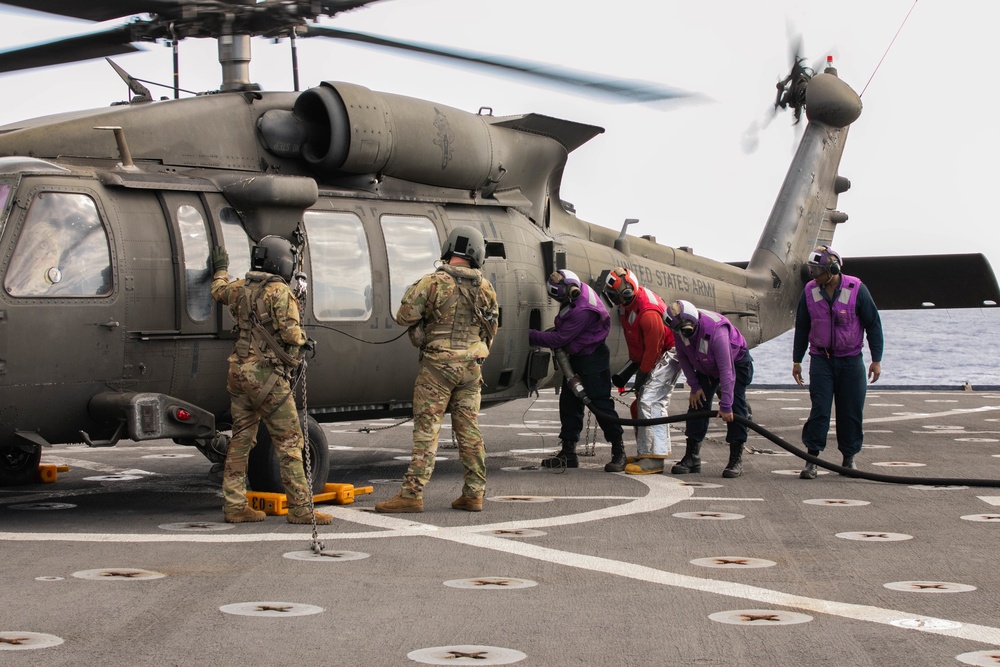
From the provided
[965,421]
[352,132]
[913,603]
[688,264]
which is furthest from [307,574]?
[965,421]

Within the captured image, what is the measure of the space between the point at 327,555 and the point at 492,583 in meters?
1.19

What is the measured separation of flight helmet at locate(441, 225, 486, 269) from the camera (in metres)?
8.98

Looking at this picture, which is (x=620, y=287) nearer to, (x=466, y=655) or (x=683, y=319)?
(x=683, y=319)

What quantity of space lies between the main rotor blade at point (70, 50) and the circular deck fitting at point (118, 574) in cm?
469

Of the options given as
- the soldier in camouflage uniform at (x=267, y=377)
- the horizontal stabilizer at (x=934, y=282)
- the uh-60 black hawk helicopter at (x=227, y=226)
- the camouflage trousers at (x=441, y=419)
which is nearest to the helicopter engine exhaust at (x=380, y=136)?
the uh-60 black hawk helicopter at (x=227, y=226)

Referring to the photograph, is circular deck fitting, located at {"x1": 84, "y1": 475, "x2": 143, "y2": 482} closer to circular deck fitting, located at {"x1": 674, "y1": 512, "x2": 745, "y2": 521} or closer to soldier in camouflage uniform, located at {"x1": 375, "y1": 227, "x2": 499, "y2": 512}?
soldier in camouflage uniform, located at {"x1": 375, "y1": 227, "x2": 499, "y2": 512}

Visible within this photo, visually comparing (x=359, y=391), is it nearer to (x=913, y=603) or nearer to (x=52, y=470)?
(x=52, y=470)

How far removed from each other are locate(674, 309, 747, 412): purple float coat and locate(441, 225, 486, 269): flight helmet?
250cm

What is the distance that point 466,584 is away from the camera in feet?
20.7

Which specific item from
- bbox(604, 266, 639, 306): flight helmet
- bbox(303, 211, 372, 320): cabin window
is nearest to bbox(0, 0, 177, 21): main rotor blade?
bbox(303, 211, 372, 320): cabin window

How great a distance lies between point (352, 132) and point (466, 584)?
4555mm

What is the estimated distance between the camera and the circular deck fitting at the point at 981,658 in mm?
4715

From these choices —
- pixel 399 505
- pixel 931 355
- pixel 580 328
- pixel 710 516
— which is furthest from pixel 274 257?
pixel 931 355

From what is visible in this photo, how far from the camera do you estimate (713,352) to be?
1077 centimetres
